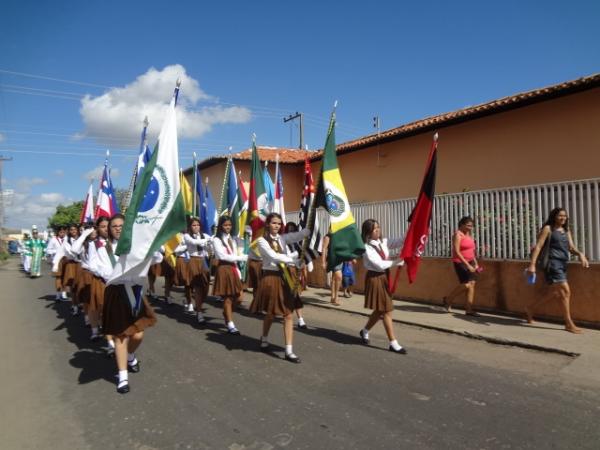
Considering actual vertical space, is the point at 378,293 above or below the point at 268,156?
below

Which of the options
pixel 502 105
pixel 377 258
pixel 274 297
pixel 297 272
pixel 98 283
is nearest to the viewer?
pixel 274 297

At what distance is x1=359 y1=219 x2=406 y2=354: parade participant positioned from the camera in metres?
5.96

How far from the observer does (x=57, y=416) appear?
Result: 4.16m

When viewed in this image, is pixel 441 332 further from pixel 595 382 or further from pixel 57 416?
pixel 57 416

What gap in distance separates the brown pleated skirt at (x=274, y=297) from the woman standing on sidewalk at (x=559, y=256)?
369cm

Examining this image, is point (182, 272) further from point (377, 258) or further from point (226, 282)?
point (377, 258)

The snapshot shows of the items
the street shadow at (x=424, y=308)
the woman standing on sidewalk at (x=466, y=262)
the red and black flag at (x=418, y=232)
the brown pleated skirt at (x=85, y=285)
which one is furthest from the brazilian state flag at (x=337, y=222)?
the brown pleated skirt at (x=85, y=285)

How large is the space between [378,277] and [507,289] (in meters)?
3.41

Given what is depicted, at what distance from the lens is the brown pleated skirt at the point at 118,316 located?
188 inches

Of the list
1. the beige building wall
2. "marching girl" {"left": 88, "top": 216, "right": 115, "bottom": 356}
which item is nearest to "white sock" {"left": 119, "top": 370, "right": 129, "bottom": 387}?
"marching girl" {"left": 88, "top": 216, "right": 115, "bottom": 356}

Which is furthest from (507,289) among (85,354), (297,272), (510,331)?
(85,354)

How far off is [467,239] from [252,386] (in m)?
5.18

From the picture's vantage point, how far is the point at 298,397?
4.42 metres

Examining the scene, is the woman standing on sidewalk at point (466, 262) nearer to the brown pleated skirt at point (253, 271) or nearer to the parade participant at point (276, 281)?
the brown pleated skirt at point (253, 271)
